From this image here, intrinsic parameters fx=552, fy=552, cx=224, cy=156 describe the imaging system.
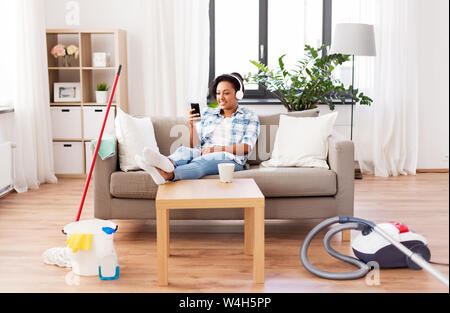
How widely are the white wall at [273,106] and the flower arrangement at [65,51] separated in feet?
1.09

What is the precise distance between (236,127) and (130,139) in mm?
665

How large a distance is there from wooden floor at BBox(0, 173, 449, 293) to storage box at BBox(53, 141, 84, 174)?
0.84 meters

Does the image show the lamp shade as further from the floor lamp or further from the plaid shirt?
the plaid shirt

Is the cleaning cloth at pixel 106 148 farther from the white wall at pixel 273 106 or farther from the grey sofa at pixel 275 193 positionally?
the white wall at pixel 273 106

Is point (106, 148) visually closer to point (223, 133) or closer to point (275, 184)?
point (223, 133)

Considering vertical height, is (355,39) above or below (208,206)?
above

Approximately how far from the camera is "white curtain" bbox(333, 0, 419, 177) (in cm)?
505

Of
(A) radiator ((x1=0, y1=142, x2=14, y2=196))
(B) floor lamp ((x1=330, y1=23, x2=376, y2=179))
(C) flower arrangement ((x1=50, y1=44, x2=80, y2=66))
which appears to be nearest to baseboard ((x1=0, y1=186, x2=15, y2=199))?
(A) radiator ((x1=0, y1=142, x2=14, y2=196))

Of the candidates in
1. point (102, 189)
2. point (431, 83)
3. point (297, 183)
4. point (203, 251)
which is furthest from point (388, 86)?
point (102, 189)

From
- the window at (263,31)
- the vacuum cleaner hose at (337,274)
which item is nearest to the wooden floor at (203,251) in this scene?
the vacuum cleaner hose at (337,274)

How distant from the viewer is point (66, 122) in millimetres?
5078

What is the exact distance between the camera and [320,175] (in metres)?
3.13

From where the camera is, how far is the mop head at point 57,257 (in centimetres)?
→ 270
